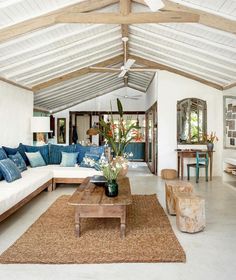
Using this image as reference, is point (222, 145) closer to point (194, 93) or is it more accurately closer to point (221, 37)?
point (194, 93)

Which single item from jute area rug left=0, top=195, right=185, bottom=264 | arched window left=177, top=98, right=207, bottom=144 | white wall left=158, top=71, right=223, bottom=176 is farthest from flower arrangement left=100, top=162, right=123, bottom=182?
arched window left=177, top=98, right=207, bottom=144

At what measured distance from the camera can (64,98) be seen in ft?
39.0

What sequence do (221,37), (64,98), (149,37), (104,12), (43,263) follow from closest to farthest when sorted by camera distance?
1. (43,263)
2. (104,12)
3. (221,37)
4. (149,37)
5. (64,98)

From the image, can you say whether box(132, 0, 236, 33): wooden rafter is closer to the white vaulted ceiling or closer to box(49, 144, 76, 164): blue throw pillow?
the white vaulted ceiling

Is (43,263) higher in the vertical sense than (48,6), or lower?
lower

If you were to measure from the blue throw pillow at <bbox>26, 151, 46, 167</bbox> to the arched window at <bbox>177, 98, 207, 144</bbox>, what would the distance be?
410 centimetres

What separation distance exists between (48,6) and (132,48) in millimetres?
3692

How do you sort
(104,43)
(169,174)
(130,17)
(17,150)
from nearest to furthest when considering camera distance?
(130,17) < (17,150) < (104,43) < (169,174)

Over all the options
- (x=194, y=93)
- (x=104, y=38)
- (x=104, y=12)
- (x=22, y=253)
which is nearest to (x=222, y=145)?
(x=194, y=93)

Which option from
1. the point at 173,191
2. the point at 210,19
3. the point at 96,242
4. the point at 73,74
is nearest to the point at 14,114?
the point at 73,74

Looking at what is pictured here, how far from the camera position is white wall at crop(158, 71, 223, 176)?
340 inches

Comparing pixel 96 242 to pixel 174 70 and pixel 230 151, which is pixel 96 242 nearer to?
pixel 230 151

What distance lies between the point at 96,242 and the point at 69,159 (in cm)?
379

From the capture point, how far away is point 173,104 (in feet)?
28.3
